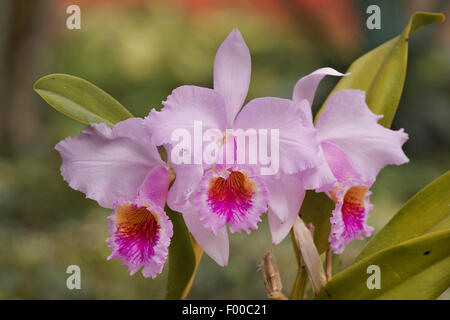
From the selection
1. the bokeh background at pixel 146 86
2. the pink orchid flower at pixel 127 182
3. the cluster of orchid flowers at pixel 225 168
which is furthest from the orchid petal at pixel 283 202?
the bokeh background at pixel 146 86

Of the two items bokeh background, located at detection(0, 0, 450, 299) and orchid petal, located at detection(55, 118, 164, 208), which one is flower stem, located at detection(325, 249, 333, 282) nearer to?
orchid petal, located at detection(55, 118, 164, 208)

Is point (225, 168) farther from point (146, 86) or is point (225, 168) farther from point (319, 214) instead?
point (146, 86)

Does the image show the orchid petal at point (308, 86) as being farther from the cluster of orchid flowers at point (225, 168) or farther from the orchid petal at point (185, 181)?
the orchid petal at point (185, 181)

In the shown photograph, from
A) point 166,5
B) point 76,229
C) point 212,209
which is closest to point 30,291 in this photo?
point 76,229

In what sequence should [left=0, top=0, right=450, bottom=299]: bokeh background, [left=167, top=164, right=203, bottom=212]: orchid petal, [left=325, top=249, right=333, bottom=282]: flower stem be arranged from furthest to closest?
[left=0, top=0, right=450, bottom=299]: bokeh background < [left=325, top=249, right=333, bottom=282]: flower stem < [left=167, top=164, right=203, bottom=212]: orchid petal

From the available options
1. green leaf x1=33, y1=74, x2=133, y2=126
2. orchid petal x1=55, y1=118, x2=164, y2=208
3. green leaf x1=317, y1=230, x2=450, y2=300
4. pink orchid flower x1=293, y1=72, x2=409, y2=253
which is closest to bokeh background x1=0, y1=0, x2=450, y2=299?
green leaf x1=33, y1=74, x2=133, y2=126

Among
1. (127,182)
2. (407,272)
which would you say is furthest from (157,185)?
(407,272)
